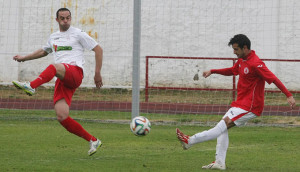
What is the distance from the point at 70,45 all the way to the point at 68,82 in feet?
2.23

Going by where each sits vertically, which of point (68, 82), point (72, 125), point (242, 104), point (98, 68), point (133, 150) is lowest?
point (133, 150)

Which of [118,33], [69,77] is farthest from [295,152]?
[118,33]

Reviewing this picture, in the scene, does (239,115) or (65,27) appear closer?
(239,115)

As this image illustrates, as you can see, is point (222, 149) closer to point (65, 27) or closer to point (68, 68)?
point (68, 68)

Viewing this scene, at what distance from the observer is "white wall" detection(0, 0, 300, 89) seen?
20.2 m

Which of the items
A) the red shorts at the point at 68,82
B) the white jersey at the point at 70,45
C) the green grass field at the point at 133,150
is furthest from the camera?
the white jersey at the point at 70,45

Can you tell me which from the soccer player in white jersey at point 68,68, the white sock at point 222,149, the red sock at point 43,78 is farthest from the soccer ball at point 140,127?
the red sock at point 43,78

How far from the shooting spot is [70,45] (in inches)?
334

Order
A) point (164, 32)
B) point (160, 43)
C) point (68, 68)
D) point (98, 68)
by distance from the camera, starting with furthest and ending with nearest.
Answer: point (164, 32)
point (160, 43)
point (98, 68)
point (68, 68)

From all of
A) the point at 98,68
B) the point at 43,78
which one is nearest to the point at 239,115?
the point at 98,68

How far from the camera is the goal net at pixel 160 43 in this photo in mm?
18484

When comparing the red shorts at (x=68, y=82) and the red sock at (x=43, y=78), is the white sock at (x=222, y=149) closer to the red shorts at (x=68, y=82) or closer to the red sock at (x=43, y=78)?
the red shorts at (x=68, y=82)

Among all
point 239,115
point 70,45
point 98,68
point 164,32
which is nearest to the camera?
point 239,115

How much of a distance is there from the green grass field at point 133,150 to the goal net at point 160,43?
4.63 m
